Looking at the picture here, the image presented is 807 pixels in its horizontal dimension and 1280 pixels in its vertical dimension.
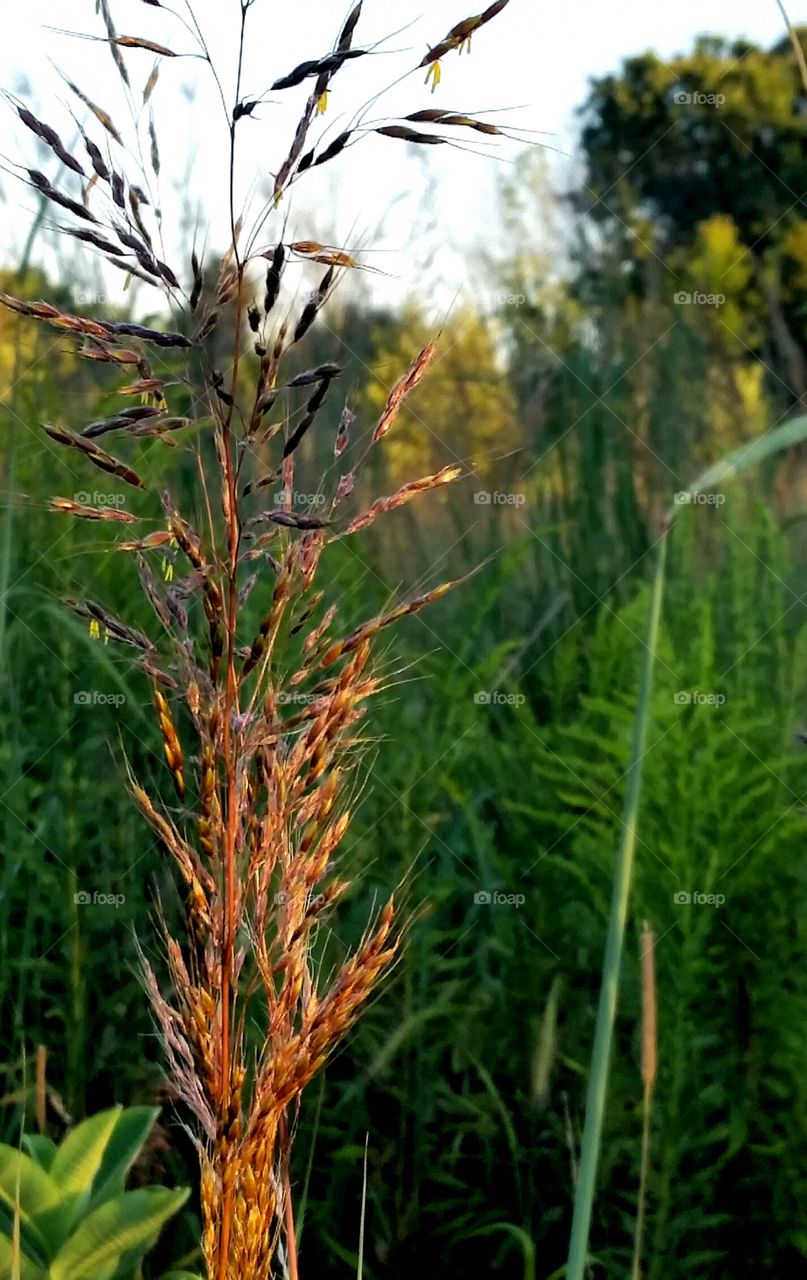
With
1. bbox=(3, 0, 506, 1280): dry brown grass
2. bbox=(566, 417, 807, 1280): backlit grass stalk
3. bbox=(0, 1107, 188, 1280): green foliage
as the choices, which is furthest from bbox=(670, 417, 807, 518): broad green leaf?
bbox=(0, 1107, 188, 1280): green foliage

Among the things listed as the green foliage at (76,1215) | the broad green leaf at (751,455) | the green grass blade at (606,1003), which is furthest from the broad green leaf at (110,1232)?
the broad green leaf at (751,455)

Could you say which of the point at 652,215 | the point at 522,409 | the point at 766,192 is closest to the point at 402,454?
the point at 522,409

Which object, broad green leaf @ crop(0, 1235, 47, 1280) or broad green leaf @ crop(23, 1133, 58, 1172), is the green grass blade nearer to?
broad green leaf @ crop(0, 1235, 47, 1280)

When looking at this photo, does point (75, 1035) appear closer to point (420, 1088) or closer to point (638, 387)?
point (420, 1088)

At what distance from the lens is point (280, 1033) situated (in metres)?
0.62

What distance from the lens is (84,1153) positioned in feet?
3.06

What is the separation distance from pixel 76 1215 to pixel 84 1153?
0.04m

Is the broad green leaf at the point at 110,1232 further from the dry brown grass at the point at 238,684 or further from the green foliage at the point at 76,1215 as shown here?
the dry brown grass at the point at 238,684

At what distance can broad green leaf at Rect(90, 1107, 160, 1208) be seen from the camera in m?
0.96

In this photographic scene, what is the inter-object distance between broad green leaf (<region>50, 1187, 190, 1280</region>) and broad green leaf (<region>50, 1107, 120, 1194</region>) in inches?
1.8

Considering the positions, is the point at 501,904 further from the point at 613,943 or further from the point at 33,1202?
the point at 613,943

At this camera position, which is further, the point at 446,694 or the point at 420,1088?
the point at 446,694

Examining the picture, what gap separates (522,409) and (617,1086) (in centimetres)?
116

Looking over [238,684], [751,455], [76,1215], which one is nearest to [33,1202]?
[76,1215]
